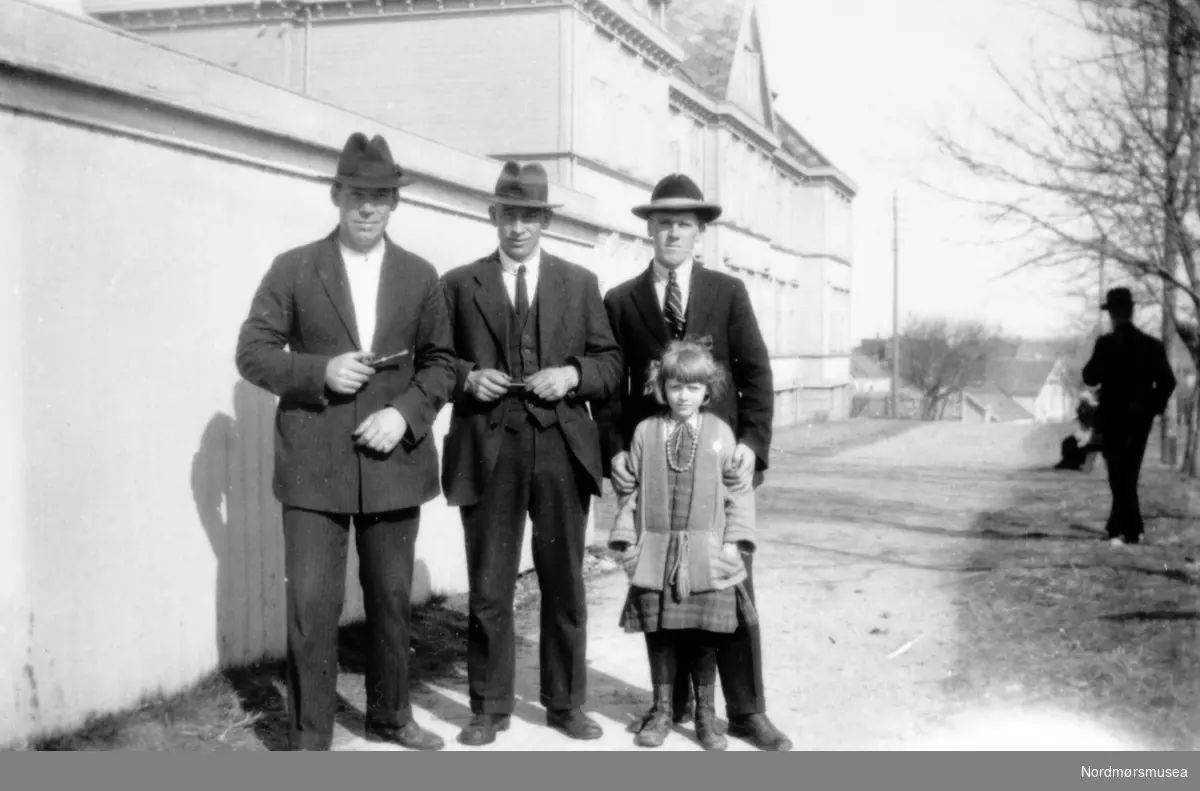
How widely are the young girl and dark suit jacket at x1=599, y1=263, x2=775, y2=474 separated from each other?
0.53ft

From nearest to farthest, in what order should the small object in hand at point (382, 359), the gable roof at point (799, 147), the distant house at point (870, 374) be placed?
the small object in hand at point (382, 359)
the gable roof at point (799, 147)
the distant house at point (870, 374)

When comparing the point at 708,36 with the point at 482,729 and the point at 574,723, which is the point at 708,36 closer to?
the point at 574,723

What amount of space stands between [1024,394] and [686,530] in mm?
42351

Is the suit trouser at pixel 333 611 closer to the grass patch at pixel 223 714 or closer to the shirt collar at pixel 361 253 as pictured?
the grass patch at pixel 223 714

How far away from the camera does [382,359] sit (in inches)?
160

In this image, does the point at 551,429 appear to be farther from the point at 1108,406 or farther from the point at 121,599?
the point at 1108,406

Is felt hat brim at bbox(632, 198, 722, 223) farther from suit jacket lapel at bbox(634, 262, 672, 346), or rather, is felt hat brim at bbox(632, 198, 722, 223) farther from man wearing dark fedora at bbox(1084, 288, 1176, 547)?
man wearing dark fedora at bbox(1084, 288, 1176, 547)

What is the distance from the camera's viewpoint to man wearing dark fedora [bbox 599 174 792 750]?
4320 mm

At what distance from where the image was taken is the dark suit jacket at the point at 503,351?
14.3 ft

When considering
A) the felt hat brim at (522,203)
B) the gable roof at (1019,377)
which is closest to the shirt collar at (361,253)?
the felt hat brim at (522,203)

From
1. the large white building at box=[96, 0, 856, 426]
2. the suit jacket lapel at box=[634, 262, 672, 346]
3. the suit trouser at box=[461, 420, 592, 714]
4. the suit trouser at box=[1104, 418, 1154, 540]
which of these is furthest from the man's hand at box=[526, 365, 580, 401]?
the large white building at box=[96, 0, 856, 426]

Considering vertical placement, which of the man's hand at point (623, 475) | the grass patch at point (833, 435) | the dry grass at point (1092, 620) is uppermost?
the man's hand at point (623, 475)

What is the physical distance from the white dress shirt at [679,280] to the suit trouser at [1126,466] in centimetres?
520
